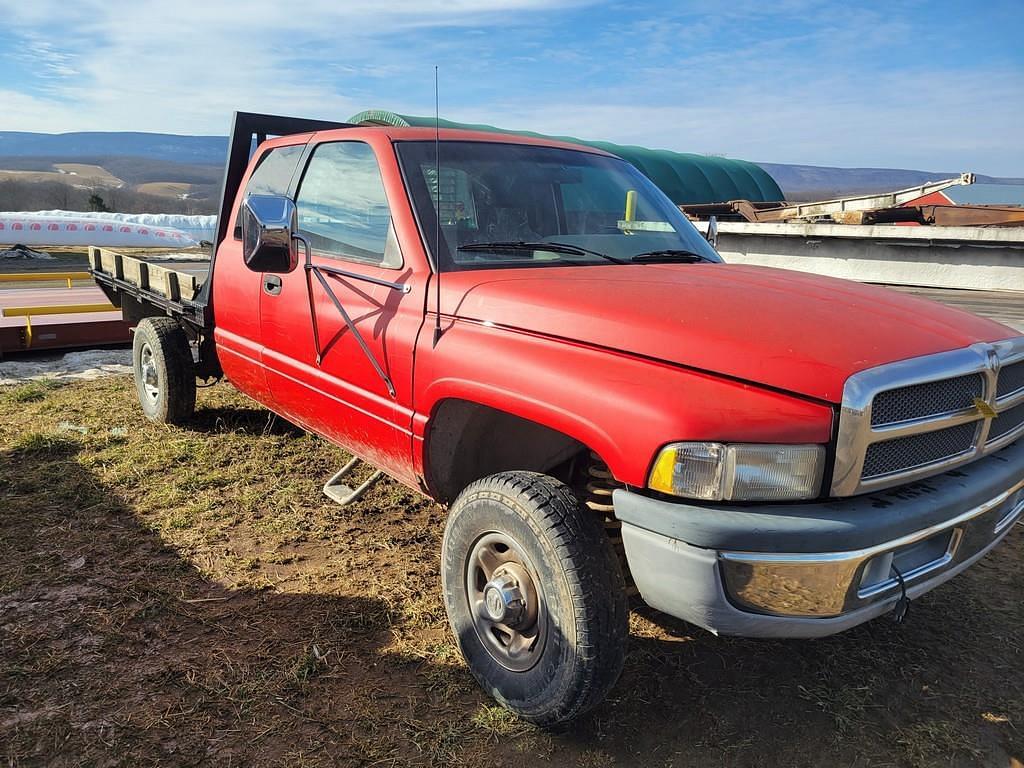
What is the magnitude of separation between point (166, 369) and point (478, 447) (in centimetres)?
311

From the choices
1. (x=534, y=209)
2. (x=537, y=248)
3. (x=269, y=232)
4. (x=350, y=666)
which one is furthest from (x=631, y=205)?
(x=350, y=666)

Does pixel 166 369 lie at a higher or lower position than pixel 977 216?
lower

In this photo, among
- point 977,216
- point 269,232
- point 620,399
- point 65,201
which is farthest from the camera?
point 65,201

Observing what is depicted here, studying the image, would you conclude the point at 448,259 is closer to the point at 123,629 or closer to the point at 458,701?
the point at 458,701

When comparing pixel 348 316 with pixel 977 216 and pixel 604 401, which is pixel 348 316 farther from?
pixel 977 216

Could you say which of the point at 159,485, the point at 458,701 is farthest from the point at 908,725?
the point at 159,485

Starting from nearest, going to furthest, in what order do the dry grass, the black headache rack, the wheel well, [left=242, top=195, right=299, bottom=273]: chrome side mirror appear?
the dry grass, the wheel well, [left=242, top=195, right=299, bottom=273]: chrome side mirror, the black headache rack

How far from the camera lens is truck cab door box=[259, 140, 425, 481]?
2949 millimetres

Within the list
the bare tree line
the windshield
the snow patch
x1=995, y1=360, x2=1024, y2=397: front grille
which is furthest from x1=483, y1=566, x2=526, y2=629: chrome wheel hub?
the bare tree line

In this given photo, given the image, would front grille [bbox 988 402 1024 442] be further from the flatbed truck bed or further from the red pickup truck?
the flatbed truck bed

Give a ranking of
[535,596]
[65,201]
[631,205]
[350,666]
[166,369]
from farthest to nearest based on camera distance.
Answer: [65,201], [166,369], [631,205], [350,666], [535,596]

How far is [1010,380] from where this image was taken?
245cm

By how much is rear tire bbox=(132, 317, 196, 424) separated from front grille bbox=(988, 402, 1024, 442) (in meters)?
4.68

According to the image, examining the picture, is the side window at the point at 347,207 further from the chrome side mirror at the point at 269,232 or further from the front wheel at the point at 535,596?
the front wheel at the point at 535,596
